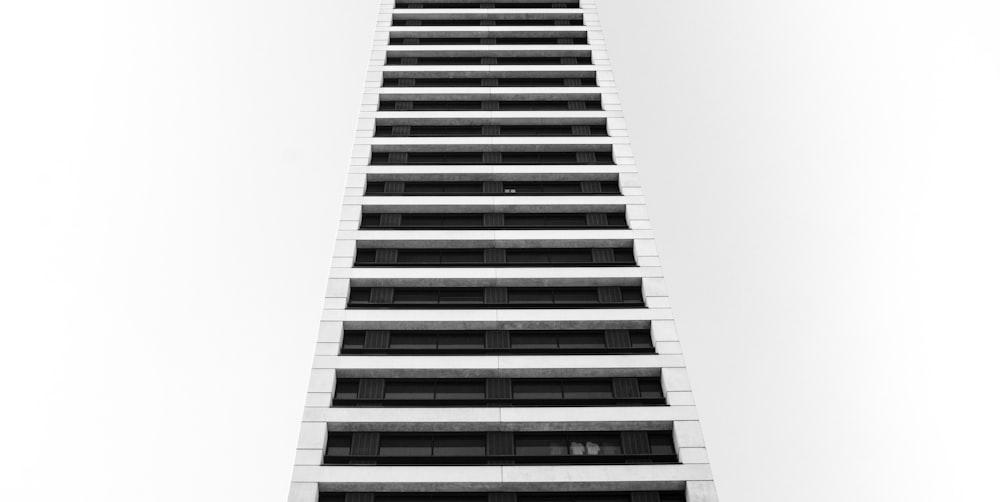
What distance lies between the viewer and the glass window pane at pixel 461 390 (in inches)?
1384

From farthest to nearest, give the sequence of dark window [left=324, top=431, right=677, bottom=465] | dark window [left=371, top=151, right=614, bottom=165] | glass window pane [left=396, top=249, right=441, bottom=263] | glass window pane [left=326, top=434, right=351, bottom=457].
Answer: dark window [left=371, top=151, right=614, bottom=165]
glass window pane [left=396, top=249, right=441, bottom=263]
glass window pane [left=326, top=434, right=351, bottom=457]
dark window [left=324, top=431, right=677, bottom=465]

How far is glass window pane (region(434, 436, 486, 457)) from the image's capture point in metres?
33.1

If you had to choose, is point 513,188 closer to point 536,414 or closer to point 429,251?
point 429,251

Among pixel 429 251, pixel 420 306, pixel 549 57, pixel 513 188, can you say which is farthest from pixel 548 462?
pixel 549 57

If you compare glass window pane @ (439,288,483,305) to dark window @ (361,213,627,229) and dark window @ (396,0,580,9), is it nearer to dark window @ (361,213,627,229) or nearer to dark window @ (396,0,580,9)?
dark window @ (361,213,627,229)

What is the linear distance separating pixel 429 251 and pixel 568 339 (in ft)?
27.4

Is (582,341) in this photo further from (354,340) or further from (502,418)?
(354,340)

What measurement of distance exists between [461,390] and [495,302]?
496cm

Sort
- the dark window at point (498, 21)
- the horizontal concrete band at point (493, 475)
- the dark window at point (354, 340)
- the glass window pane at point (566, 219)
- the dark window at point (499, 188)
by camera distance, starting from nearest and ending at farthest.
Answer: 1. the horizontal concrete band at point (493, 475)
2. the dark window at point (354, 340)
3. the glass window pane at point (566, 219)
4. the dark window at point (499, 188)
5. the dark window at point (498, 21)

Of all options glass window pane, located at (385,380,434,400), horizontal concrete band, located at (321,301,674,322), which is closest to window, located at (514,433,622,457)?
glass window pane, located at (385,380,434,400)

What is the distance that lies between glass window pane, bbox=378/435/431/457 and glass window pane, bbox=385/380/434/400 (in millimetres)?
1960

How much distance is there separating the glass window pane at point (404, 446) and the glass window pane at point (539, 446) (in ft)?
11.6

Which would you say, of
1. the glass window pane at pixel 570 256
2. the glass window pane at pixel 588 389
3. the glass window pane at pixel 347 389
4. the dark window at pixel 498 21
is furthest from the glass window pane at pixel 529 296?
the dark window at pixel 498 21

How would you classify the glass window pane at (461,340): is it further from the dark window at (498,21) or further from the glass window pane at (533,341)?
the dark window at (498,21)
